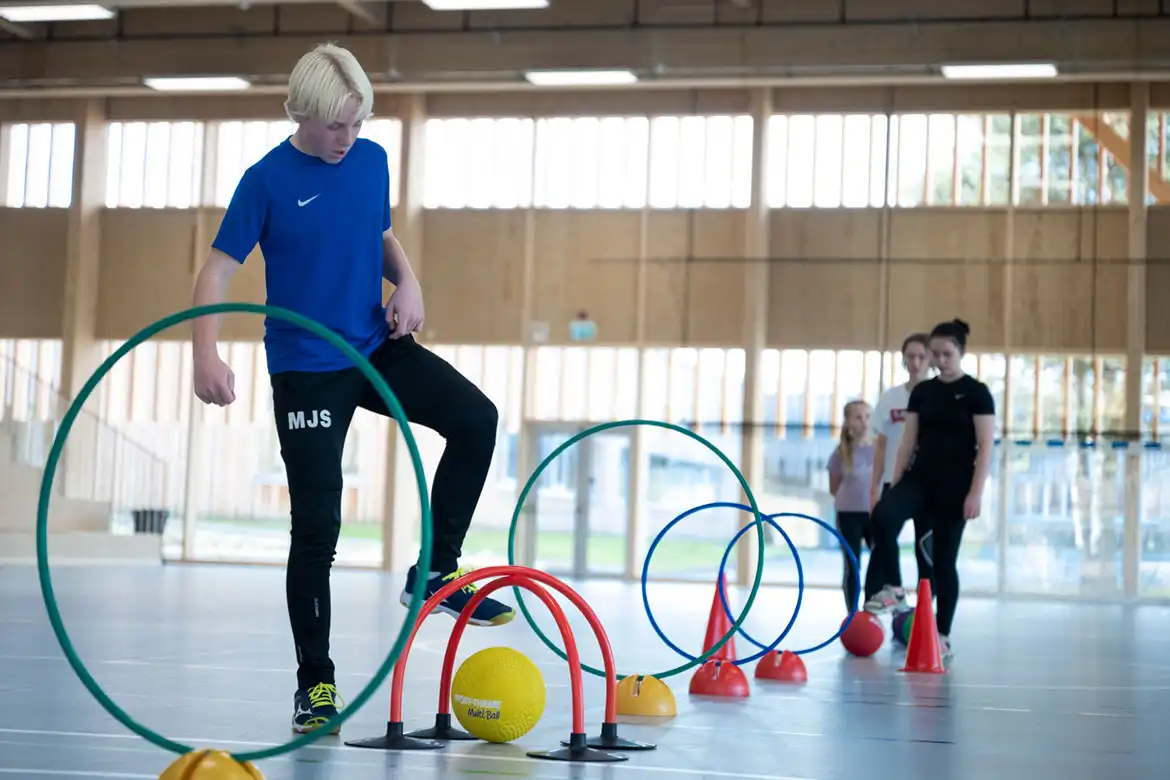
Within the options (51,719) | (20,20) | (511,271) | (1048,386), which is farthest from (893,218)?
(51,719)

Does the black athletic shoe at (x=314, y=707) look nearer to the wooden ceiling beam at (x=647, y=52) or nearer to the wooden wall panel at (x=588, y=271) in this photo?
the wooden ceiling beam at (x=647, y=52)

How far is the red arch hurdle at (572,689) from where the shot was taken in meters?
3.25

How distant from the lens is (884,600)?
261 inches

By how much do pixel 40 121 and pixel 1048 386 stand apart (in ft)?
40.4

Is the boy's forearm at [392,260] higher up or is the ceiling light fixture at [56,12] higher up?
the ceiling light fixture at [56,12]

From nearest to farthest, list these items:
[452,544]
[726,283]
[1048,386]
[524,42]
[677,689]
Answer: [452,544] → [677,689] → [524,42] → [1048,386] → [726,283]

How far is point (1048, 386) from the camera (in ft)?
46.3

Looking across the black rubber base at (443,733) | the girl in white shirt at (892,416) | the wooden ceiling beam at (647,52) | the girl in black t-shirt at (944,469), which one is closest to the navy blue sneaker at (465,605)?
the black rubber base at (443,733)

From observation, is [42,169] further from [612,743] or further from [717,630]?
[612,743]

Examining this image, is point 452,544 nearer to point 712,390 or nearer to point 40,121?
point 712,390

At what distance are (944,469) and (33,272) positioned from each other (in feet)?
45.4

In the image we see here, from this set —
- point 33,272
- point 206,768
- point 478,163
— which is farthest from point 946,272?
point 206,768

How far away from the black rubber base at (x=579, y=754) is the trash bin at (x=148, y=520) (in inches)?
573

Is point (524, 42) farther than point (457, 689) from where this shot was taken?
Yes
